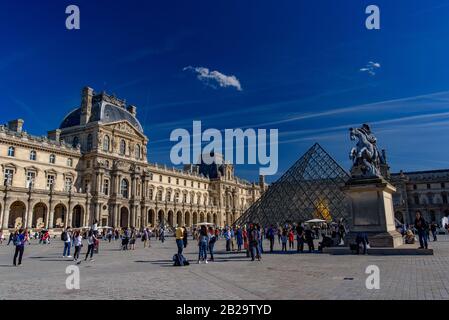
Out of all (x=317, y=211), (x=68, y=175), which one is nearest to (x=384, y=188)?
(x=317, y=211)

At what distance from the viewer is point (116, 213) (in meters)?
49.7

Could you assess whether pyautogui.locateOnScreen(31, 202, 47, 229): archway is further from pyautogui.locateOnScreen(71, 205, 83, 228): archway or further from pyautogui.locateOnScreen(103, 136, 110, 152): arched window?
pyautogui.locateOnScreen(103, 136, 110, 152): arched window

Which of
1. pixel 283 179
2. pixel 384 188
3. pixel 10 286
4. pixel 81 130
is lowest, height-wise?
pixel 10 286

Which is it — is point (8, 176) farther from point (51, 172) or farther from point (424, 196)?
point (424, 196)

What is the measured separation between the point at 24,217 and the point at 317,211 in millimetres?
33622

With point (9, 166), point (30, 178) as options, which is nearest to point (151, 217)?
point (30, 178)

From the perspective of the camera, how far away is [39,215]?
43.5m

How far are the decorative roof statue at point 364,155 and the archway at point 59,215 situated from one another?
39.7 meters

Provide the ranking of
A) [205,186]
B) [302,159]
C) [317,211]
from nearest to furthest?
[317,211] → [302,159] → [205,186]

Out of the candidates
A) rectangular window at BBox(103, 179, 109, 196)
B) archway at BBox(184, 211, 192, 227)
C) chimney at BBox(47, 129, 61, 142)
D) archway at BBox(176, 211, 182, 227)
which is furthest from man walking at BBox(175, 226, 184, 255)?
archway at BBox(184, 211, 192, 227)

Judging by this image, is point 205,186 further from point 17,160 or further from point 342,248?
point 342,248

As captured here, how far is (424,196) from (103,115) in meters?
70.9

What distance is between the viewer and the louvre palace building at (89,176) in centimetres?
4066
